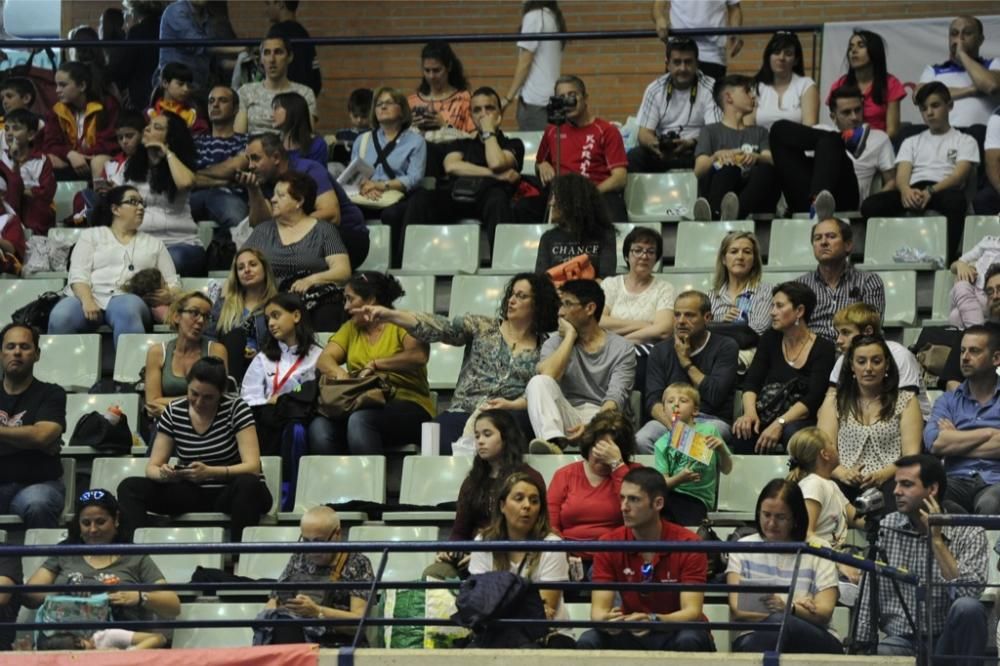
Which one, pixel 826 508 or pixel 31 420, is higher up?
pixel 31 420

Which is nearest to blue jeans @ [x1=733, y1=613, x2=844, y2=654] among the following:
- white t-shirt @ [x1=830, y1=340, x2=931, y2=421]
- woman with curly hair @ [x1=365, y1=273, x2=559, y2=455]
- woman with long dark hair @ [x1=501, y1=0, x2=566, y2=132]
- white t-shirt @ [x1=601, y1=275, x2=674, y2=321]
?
white t-shirt @ [x1=830, y1=340, x2=931, y2=421]

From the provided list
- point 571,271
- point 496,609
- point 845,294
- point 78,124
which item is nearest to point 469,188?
point 571,271

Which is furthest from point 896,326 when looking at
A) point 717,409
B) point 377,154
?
point 377,154

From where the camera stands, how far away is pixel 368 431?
1009 centimetres

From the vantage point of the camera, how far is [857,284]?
10758 mm

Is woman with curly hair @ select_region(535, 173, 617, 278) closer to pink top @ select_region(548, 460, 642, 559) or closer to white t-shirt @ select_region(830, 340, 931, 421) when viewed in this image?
white t-shirt @ select_region(830, 340, 931, 421)

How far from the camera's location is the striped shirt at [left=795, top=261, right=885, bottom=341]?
1073 cm

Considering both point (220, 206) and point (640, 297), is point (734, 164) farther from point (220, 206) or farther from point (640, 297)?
point (220, 206)

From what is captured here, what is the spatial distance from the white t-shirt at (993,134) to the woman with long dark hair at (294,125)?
12.3 feet

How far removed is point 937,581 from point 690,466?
1.75 meters

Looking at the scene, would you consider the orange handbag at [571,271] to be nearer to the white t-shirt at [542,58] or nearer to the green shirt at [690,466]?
the green shirt at [690,466]

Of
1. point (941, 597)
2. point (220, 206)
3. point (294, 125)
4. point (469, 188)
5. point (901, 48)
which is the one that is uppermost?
point (901, 48)

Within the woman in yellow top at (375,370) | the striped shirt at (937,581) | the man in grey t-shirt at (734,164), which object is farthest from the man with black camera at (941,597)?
the man in grey t-shirt at (734,164)

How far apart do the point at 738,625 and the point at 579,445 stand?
1.79 meters
